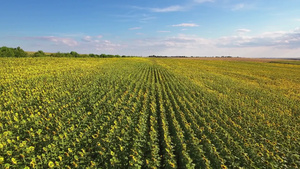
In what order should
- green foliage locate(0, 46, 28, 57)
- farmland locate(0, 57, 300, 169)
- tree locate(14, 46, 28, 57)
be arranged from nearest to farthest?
1. farmland locate(0, 57, 300, 169)
2. green foliage locate(0, 46, 28, 57)
3. tree locate(14, 46, 28, 57)

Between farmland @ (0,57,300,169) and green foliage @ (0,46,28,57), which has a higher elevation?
green foliage @ (0,46,28,57)

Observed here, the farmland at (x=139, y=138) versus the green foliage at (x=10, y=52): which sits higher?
the green foliage at (x=10, y=52)

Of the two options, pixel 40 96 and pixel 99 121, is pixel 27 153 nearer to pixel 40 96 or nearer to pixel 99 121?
pixel 99 121

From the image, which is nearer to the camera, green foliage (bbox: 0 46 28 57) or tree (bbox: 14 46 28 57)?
green foliage (bbox: 0 46 28 57)

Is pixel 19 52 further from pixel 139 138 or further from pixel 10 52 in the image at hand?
pixel 139 138

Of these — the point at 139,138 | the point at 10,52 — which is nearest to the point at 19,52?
the point at 10,52

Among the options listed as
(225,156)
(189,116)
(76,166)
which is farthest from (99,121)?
(225,156)

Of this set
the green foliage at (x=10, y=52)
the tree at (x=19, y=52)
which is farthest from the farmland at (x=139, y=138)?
the tree at (x=19, y=52)

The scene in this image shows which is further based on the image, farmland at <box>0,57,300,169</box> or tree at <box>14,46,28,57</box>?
tree at <box>14,46,28,57</box>

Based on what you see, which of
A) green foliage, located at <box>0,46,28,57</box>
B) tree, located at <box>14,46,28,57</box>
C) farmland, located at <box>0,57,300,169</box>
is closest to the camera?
farmland, located at <box>0,57,300,169</box>

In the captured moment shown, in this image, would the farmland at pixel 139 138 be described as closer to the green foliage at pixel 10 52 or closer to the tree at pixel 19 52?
the green foliage at pixel 10 52

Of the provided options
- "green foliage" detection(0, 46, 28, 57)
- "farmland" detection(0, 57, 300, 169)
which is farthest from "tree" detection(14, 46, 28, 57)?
"farmland" detection(0, 57, 300, 169)

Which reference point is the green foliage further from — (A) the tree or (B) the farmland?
(B) the farmland

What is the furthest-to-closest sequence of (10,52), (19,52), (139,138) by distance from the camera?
1. (19,52)
2. (10,52)
3. (139,138)
